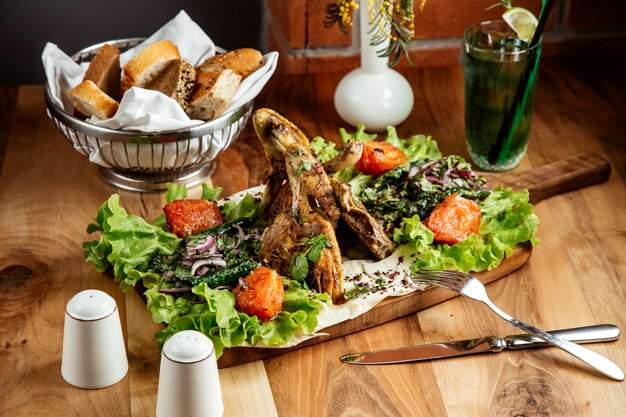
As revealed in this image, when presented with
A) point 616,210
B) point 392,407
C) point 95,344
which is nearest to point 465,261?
point 392,407

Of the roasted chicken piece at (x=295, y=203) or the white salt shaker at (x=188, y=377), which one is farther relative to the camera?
the roasted chicken piece at (x=295, y=203)

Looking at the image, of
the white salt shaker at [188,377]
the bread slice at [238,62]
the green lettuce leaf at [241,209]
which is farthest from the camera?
the bread slice at [238,62]

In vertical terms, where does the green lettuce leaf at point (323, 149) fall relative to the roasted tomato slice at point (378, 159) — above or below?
below

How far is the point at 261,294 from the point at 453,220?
50 centimetres

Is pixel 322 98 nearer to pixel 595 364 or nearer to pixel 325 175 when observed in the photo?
pixel 325 175

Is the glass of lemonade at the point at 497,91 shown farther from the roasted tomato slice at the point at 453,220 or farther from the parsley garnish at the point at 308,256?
the parsley garnish at the point at 308,256

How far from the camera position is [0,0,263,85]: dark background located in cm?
295

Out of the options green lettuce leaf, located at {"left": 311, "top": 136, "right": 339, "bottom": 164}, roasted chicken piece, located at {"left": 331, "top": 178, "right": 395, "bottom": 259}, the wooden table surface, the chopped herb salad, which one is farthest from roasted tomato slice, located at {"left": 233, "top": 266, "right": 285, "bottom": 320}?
green lettuce leaf, located at {"left": 311, "top": 136, "right": 339, "bottom": 164}

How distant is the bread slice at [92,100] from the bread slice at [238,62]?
30 cm

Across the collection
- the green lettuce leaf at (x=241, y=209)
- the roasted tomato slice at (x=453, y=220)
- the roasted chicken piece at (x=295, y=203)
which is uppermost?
the roasted chicken piece at (x=295, y=203)

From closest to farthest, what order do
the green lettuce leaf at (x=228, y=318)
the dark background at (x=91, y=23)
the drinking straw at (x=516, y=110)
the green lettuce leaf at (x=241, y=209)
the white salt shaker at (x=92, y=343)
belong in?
the white salt shaker at (x=92, y=343)
the green lettuce leaf at (x=228, y=318)
the green lettuce leaf at (x=241, y=209)
the drinking straw at (x=516, y=110)
the dark background at (x=91, y=23)

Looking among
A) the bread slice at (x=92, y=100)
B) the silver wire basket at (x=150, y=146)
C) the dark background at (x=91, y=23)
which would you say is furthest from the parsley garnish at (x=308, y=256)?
the dark background at (x=91, y=23)

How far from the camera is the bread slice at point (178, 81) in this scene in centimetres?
218

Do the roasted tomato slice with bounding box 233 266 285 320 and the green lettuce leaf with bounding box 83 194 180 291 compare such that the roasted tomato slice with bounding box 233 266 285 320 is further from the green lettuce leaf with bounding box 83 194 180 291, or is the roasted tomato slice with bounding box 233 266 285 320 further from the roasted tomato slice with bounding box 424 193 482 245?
the roasted tomato slice with bounding box 424 193 482 245
